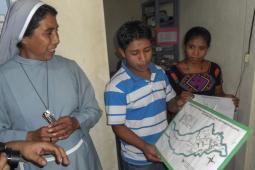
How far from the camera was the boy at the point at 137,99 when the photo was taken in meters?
1.24

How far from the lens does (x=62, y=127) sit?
964 mm

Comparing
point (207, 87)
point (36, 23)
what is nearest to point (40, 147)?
point (36, 23)

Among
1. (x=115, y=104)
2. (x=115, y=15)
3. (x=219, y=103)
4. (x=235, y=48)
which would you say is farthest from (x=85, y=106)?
(x=115, y=15)

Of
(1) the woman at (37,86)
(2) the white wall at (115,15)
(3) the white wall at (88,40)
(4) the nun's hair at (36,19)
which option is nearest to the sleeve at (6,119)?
(1) the woman at (37,86)

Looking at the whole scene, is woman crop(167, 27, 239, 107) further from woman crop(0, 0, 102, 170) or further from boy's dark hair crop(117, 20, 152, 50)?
woman crop(0, 0, 102, 170)

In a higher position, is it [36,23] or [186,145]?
[36,23]

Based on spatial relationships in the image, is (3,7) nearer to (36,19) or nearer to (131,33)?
(36,19)

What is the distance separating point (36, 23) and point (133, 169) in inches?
38.4

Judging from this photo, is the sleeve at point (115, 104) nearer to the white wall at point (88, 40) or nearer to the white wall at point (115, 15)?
the white wall at point (88, 40)

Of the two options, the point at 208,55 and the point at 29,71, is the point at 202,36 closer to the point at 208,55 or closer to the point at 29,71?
the point at 208,55

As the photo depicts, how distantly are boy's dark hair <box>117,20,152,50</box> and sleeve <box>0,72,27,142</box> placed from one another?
0.61 metres

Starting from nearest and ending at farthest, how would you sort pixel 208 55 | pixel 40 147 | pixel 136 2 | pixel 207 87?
pixel 40 147, pixel 207 87, pixel 208 55, pixel 136 2

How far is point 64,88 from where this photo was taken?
3.47 feet

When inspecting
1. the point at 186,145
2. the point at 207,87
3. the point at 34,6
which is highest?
the point at 34,6
